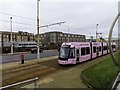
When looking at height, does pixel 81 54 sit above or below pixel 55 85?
above

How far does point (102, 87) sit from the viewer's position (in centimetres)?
972

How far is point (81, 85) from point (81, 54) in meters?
9.67

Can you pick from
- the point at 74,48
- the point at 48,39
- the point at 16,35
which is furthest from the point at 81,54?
the point at 16,35

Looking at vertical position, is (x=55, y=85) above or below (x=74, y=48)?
below

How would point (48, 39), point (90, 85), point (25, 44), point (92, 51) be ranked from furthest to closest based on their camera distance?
point (48, 39)
point (25, 44)
point (92, 51)
point (90, 85)

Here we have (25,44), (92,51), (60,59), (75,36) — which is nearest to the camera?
(60,59)

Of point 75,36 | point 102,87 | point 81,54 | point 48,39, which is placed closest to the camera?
point 102,87

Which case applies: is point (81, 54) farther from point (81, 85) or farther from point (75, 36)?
point (75, 36)

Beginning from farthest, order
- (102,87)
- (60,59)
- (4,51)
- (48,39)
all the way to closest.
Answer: (48,39) < (4,51) < (60,59) < (102,87)

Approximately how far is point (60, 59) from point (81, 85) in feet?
26.4

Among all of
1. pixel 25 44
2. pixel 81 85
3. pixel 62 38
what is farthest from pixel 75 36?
pixel 81 85

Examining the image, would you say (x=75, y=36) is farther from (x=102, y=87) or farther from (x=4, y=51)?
(x=102, y=87)

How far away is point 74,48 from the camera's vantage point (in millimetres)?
18938

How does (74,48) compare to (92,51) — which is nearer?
(74,48)
